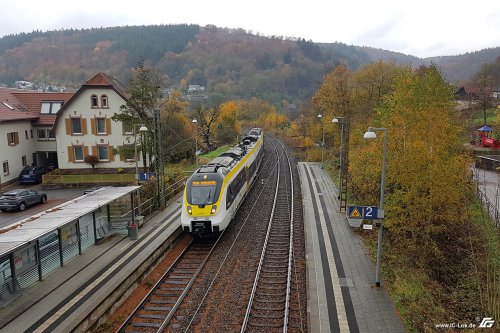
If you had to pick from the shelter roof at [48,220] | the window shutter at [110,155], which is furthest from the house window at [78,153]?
the shelter roof at [48,220]

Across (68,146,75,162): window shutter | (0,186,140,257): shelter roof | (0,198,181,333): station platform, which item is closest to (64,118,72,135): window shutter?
(68,146,75,162): window shutter

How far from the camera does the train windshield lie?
62.4 feet

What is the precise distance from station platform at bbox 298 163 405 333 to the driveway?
18.9 metres

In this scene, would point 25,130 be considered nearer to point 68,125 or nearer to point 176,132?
point 68,125

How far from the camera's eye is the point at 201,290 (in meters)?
14.8

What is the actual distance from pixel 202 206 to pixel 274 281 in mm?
5324

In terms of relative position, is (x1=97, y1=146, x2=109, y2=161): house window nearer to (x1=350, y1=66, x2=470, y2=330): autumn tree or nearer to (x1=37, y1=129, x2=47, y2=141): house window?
(x1=37, y1=129, x2=47, y2=141): house window

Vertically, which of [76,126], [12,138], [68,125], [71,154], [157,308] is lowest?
[157,308]

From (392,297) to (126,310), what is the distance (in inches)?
370

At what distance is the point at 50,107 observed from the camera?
4303 cm

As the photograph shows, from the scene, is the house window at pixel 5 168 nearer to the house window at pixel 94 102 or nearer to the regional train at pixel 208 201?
the house window at pixel 94 102

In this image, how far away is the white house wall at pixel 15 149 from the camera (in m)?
35.9

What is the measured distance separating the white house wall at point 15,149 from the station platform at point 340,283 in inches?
1130

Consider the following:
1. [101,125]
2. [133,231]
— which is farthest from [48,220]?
[101,125]
